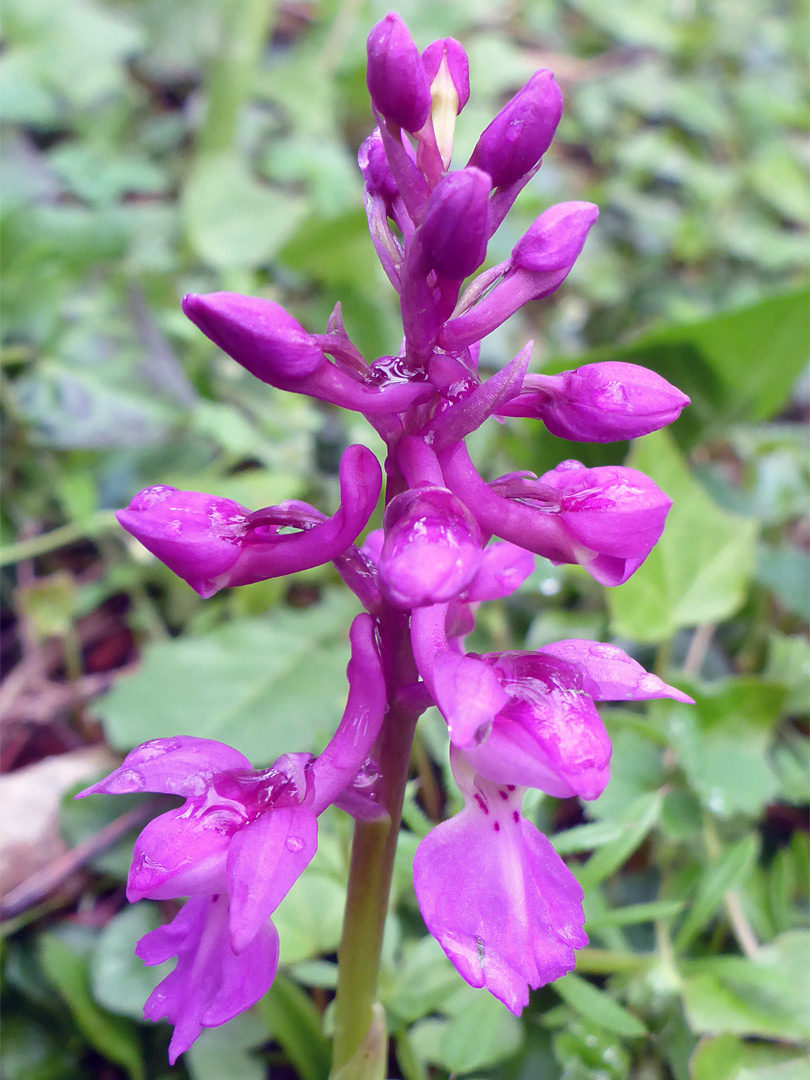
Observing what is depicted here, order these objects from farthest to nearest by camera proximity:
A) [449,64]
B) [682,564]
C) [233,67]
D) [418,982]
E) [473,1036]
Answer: [233,67] → [682,564] → [418,982] → [473,1036] → [449,64]

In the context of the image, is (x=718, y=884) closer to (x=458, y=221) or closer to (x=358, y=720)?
(x=358, y=720)

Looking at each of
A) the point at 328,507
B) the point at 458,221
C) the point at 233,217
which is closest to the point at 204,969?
the point at 458,221

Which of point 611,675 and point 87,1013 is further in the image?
point 87,1013

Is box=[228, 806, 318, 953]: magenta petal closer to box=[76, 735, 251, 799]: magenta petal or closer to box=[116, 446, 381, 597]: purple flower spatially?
box=[76, 735, 251, 799]: magenta petal

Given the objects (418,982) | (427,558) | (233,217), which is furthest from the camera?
(233,217)

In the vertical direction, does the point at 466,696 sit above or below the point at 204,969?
above

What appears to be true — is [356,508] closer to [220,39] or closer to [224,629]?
[224,629]

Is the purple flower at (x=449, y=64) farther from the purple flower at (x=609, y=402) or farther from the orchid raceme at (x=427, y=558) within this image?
the purple flower at (x=609, y=402)
